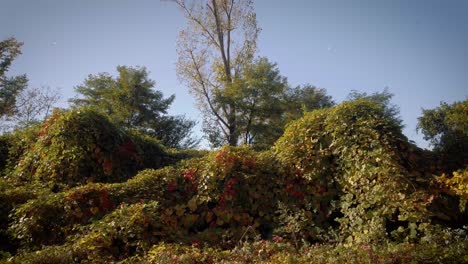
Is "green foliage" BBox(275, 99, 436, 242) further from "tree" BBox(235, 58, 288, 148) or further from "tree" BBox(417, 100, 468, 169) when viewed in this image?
"tree" BBox(235, 58, 288, 148)

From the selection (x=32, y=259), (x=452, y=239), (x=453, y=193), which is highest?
(x=453, y=193)

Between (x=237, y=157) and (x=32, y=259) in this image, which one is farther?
(x=237, y=157)

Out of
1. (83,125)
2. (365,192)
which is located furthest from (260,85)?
(365,192)

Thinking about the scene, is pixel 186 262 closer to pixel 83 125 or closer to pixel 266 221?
pixel 266 221

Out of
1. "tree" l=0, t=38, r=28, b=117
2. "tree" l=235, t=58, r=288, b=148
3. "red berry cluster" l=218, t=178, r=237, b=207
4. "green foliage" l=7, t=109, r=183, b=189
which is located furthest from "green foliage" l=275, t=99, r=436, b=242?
"tree" l=0, t=38, r=28, b=117

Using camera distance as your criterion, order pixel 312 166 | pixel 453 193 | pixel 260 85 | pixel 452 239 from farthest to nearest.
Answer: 1. pixel 260 85
2. pixel 312 166
3. pixel 453 193
4. pixel 452 239

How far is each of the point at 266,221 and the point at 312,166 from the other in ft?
4.65

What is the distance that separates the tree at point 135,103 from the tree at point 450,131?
48.2 feet

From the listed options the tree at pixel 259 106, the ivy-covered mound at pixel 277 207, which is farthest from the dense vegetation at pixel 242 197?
the tree at pixel 259 106

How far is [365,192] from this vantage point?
5.46 m

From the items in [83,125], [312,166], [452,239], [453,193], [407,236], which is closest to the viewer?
[452,239]

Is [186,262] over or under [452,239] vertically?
under

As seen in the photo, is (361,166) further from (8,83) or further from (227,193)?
(8,83)

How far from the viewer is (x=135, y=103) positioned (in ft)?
68.3
